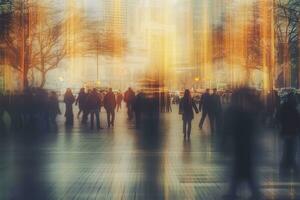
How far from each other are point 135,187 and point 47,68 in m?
41.5

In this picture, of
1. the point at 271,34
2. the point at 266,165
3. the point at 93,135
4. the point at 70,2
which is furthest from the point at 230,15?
the point at 266,165

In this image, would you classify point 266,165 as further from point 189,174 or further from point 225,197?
point 225,197

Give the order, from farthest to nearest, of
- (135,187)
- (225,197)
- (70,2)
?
(70,2)
(135,187)
(225,197)

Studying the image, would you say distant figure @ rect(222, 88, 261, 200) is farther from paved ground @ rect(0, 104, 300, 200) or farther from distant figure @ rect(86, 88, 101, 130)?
distant figure @ rect(86, 88, 101, 130)

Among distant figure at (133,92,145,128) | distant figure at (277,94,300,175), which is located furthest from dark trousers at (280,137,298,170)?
distant figure at (133,92,145,128)

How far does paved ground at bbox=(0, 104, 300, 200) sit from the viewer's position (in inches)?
409

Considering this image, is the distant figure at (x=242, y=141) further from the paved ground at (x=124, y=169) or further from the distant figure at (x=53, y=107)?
the distant figure at (x=53, y=107)

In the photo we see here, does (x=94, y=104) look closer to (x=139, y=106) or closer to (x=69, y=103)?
(x=139, y=106)

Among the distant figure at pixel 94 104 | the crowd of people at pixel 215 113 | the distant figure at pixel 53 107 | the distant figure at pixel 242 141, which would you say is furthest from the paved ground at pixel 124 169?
the distant figure at pixel 53 107

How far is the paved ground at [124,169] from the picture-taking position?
10398 millimetres

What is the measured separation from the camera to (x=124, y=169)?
44.2 ft

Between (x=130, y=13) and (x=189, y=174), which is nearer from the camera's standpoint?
(x=189, y=174)

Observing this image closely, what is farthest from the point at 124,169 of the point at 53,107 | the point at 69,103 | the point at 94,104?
the point at 69,103

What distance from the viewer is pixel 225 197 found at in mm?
9867
